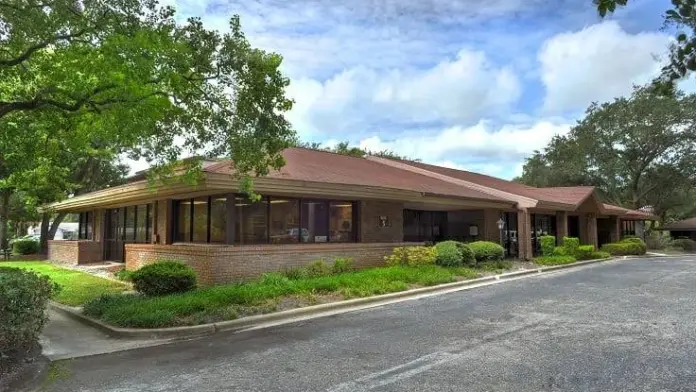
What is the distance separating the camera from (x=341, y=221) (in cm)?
1781

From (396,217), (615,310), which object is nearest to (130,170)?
(396,217)

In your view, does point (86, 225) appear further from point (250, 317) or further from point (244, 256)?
point (250, 317)

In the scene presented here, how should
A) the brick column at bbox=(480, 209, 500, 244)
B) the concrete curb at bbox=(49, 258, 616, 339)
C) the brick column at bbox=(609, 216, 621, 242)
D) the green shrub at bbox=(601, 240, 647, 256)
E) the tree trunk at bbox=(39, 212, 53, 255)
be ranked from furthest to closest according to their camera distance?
the brick column at bbox=(609, 216, 621, 242) < the tree trunk at bbox=(39, 212, 53, 255) < the green shrub at bbox=(601, 240, 647, 256) < the brick column at bbox=(480, 209, 500, 244) < the concrete curb at bbox=(49, 258, 616, 339)

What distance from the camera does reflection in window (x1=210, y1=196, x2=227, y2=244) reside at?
1529 cm

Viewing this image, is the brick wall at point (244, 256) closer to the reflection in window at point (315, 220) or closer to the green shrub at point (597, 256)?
the reflection in window at point (315, 220)

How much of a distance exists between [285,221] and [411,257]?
4606 mm

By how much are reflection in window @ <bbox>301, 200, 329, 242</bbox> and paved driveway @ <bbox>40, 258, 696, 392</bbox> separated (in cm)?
574

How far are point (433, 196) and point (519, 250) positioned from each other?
24.2ft

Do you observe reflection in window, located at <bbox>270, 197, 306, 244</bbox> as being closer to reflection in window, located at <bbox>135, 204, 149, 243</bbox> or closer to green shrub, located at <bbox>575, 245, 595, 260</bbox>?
reflection in window, located at <bbox>135, 204, 149, 243</bbox>

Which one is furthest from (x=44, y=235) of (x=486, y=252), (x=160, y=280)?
(x=486, y=252)

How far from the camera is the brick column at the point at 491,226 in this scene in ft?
79.4

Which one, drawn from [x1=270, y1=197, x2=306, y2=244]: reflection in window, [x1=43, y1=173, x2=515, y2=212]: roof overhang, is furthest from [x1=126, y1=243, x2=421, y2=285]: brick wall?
[x1=43, y1=173, x2=515, y2=212]: roof overhang

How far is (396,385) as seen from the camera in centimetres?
577

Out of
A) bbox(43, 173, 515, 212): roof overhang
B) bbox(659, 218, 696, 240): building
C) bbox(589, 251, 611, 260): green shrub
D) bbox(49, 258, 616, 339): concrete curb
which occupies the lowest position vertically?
bbox(49, 258, 616, 339): concrete curb
